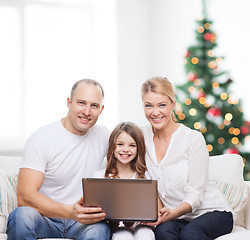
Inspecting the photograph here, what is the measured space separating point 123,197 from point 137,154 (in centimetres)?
47

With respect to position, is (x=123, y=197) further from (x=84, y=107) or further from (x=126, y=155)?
(x=84, y=107)

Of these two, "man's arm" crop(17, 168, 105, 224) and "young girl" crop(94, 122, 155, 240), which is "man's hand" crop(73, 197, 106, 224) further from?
"young girl" crop(94, 122, 155, 240)

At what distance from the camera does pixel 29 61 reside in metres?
4.78

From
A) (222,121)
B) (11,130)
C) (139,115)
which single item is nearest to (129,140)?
(222,121)

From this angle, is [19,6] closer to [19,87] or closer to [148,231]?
[19,87]

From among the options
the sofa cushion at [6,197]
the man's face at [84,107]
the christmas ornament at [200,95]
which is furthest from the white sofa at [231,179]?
the christmas ornament at [200,95]

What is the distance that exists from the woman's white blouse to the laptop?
0.36 meters

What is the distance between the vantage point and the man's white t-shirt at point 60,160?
2.27m

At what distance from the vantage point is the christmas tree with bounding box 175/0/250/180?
164 inches

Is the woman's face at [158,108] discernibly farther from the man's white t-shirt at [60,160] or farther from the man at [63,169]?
the man's white t-shirt at [60,160]

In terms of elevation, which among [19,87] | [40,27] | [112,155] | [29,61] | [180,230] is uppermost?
[40,27]

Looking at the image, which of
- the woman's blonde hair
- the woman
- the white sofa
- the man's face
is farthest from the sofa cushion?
the woman's blonde hair

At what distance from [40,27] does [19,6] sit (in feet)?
1.02

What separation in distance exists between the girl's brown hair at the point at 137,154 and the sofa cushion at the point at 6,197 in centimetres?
58
